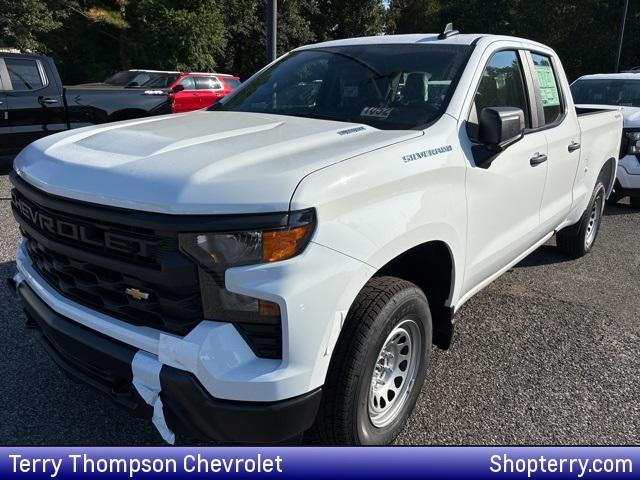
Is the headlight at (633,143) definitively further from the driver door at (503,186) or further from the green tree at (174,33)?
the green tree at (174,33)

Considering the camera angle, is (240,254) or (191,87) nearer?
(240,254)

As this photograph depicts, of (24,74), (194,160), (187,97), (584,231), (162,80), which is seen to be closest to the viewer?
(194,160)

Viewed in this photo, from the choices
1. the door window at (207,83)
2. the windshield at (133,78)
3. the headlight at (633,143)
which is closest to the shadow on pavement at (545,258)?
the headlight at (633,143)

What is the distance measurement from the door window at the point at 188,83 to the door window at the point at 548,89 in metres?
10.2

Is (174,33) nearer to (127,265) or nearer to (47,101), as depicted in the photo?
(47,101)

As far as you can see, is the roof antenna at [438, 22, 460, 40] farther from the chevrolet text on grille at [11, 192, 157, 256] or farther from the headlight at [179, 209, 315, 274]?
the chevrolet text on grille at [11, 192, 157, 256]

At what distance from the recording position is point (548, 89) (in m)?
3.89

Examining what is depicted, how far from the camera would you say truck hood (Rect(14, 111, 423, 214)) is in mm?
1802

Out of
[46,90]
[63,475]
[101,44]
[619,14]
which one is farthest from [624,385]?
[619,14]

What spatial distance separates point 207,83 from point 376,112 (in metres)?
11.6

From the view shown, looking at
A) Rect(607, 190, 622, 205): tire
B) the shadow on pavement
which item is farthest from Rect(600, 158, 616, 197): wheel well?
Rect(607, 190, 622, 205): tire

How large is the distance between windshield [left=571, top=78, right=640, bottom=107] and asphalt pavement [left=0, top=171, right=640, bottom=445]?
468cm

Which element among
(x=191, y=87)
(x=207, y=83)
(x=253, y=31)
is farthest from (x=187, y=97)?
(x=253, y=31)

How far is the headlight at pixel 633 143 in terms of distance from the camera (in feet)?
23.3
